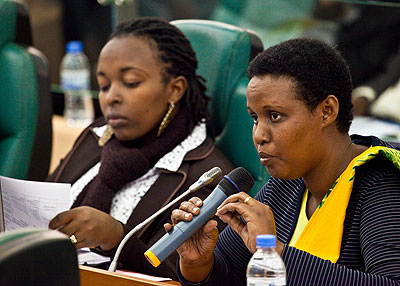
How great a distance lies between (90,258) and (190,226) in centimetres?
57

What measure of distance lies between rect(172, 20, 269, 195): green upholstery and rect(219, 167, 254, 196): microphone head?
703 millimetres

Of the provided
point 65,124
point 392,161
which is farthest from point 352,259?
point 65,124

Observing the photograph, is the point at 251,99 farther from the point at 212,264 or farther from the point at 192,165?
the point at 192,165

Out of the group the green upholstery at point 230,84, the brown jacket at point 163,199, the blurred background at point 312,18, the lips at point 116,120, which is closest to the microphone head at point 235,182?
the brown jacket at point 163,199

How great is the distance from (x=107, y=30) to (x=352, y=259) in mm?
3299

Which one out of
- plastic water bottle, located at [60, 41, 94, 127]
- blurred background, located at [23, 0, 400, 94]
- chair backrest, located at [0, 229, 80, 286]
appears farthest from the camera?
plastic water bottle, located at [60, 41, 94, 127]

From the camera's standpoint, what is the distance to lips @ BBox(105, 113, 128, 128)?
85.7 inches

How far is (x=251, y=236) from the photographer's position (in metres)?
1.27

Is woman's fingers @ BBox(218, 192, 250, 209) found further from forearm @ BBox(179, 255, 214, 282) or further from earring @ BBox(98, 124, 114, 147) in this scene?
earring @ BBox(98, 124, 114, 147)

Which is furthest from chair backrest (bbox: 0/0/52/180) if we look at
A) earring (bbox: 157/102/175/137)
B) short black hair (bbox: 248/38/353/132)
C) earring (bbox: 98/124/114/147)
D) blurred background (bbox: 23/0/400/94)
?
short black hair (bbox: 248/38/353/132)

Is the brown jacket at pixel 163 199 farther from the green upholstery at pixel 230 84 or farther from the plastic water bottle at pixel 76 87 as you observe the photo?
the plastic water bottle at pixel 76 87

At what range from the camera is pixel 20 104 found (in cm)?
262

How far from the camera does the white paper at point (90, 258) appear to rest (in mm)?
1802

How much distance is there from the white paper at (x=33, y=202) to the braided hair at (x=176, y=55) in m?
0.67
